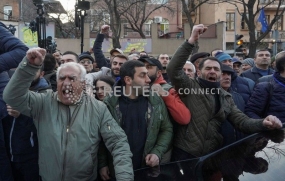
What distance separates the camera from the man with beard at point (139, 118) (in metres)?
3.44

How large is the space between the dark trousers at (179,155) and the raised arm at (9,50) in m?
1.68

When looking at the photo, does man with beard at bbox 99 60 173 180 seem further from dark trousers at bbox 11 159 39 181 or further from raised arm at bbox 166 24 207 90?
dark trousers at bbox 11 159 39 181

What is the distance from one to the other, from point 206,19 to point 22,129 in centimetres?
4432

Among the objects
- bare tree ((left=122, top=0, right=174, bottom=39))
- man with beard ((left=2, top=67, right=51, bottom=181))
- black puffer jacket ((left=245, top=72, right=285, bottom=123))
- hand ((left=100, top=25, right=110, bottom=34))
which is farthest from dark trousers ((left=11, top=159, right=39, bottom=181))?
bare tree ((left=122, top=0, right=174, bottom=39))

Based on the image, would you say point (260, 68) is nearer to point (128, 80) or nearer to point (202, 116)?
point (202, 116)

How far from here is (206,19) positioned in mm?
46031

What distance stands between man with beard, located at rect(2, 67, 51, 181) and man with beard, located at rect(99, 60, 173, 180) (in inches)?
26.4

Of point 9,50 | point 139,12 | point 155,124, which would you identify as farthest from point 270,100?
point 139,12

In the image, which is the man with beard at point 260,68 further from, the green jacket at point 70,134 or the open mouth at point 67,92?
the open mouth at point 67,92

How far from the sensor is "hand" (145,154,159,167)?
339 centimetres

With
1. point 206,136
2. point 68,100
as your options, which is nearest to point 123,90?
point 68,100

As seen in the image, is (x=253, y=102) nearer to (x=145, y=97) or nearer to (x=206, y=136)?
(x=206, y=136)

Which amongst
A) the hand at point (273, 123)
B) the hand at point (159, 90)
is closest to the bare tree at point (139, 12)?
the hand at point (159, 90)

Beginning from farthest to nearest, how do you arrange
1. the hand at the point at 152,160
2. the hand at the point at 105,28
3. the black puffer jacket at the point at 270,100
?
the hand at the point at 105,28
the black puffer jacket at the point at 270,100
the hand at the point at 152,160
